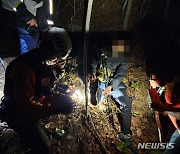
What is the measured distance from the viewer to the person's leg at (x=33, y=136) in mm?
3900

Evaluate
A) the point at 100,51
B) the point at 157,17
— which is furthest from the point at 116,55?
the point at 157,17

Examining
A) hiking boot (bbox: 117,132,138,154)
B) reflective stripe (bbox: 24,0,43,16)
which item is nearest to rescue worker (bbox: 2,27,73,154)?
hiking boot (bbox: 117,132,138,154)

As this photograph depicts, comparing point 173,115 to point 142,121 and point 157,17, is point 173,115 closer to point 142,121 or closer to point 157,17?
point 142,121

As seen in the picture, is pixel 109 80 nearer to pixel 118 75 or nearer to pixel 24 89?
pixel 118 75

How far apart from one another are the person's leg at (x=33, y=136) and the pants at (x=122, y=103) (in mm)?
1971

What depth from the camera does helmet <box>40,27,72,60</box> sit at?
3.60 metres

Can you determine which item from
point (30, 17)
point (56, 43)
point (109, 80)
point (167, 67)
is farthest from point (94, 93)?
point (167, 67)

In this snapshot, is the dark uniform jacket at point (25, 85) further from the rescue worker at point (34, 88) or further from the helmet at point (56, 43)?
the helmet at point (56, 43)

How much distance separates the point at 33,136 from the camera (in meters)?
3.97

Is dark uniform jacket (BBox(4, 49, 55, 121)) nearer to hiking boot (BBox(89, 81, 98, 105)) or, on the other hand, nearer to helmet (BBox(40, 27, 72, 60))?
helmet (BBox(40, 27, 72, 60))

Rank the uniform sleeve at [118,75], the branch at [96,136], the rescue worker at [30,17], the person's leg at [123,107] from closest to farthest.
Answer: the branch at [96,136] < the person's leg at [123,107] < the uniform sleeve at [118,75] < the rescue worker at [30,17]

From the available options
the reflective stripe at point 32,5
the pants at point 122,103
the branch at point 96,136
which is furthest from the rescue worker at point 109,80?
the reflective stripe at point 32,5

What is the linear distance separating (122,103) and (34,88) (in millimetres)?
2398

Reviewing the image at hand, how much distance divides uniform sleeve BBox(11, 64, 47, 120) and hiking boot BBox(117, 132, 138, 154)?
7.48ft
